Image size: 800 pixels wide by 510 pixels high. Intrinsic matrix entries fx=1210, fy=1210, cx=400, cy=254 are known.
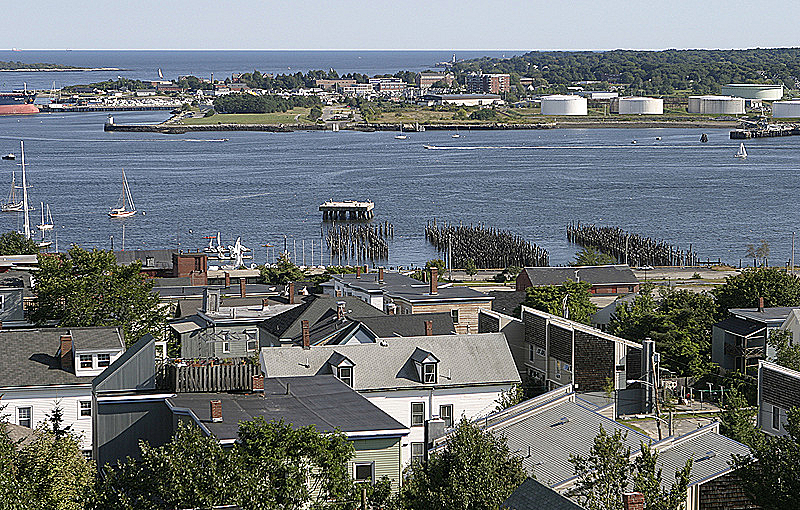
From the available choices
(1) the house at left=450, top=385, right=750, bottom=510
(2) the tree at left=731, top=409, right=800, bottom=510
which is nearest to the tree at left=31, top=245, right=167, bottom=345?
(1) the house at left=450, top=385, right=750, bottom=510

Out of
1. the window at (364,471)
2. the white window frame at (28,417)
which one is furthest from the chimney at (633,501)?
the white window frame at (28,417)

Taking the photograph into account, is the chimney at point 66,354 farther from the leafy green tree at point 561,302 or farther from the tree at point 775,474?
the leafy green tree at point 561,302

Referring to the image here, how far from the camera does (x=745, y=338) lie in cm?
2850

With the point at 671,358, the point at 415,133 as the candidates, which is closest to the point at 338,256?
the point at 671,358

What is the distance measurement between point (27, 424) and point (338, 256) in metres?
49.2

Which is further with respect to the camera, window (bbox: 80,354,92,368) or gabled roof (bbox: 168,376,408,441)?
window (bbox: 80,354,92,368)

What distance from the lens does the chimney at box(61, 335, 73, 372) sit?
2277cm

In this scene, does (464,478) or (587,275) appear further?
(587,275)

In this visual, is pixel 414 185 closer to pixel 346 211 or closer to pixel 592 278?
pixel 346 211

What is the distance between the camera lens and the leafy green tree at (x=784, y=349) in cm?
2570

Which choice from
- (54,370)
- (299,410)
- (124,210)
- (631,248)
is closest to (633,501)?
(299,410)

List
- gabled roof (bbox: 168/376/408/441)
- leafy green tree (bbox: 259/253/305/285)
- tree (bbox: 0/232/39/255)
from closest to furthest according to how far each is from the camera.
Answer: gabled roof (bbox: 168/376/408/441) → leafy green tree (bbox: 259/253/305/285) → tree (bbox: 0/232/39/255)

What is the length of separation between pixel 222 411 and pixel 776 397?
10857mm

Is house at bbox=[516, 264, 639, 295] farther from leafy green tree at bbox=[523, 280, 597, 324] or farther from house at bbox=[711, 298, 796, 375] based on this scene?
house at bbox=[711, 298, 796, 375]
